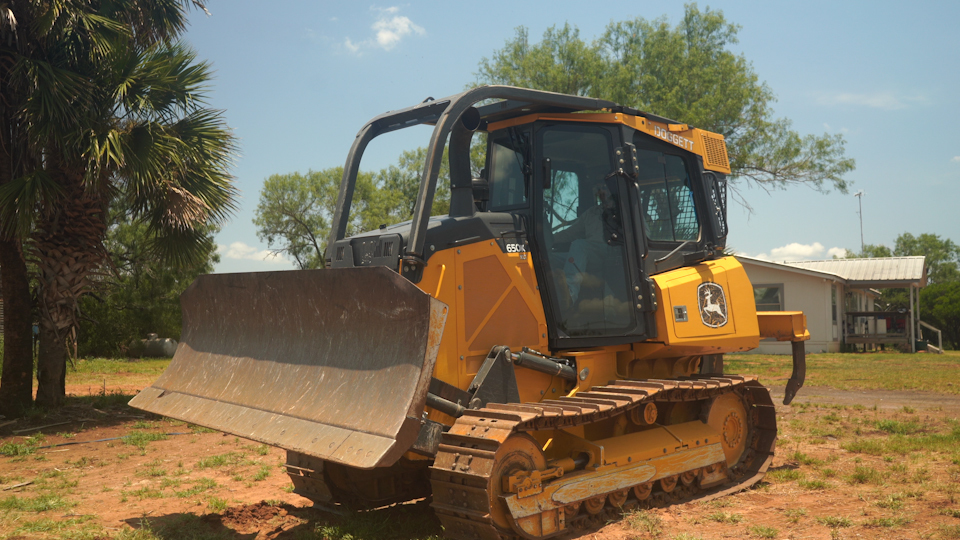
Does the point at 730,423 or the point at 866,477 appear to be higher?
the point at 730,423

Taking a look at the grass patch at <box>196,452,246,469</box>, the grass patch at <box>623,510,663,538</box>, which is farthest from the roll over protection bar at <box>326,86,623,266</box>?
the grass patch at <box>196,452,246,469</box>

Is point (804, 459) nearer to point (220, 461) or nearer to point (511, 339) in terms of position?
point (511, 339)

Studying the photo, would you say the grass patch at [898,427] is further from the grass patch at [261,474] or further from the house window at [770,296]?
the house window at [770,296]

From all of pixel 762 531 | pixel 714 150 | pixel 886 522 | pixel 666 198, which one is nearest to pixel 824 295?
pixel 714 150

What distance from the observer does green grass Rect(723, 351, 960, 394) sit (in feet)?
48.2

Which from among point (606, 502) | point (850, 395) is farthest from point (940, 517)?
point (850, 395)

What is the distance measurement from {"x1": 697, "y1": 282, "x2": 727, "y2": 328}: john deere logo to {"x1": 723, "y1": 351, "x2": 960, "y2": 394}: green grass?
9.51 m

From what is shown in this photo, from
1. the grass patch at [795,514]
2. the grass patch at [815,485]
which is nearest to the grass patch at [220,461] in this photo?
Result: the grass patch at [795,514]

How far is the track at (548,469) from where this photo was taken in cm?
428

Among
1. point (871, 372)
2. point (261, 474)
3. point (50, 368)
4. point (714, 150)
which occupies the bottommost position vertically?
point (871, 372)

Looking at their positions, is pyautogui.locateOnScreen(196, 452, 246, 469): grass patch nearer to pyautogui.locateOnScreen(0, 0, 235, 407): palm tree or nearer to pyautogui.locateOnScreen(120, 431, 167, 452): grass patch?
pyautogui.locateOnScreen(120, 431, 167, 452): grass patch

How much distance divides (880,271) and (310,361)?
30.9 meters

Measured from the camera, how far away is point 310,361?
480 cm

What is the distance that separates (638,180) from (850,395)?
928cm
